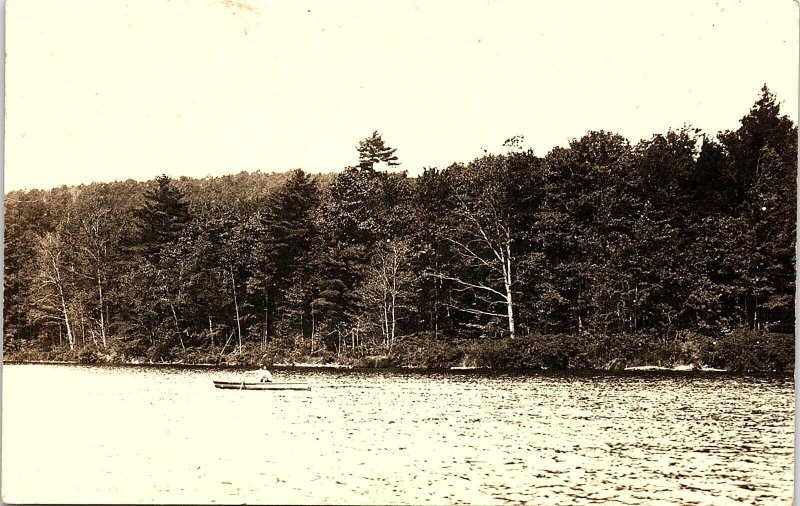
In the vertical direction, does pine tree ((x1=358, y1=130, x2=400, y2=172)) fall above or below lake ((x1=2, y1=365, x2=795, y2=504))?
above

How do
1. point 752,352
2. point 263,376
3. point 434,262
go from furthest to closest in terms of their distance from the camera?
1. point 434,262
2. point 263,376
3. point 752,352

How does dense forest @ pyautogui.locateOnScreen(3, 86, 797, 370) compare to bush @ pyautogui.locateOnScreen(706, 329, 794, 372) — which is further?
dense forest @ pyautogui.locateOnScreen(3, 86, 797, 370)

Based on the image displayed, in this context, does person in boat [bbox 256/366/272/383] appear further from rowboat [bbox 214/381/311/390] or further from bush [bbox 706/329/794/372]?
bush [bbox 706/329/794/372]

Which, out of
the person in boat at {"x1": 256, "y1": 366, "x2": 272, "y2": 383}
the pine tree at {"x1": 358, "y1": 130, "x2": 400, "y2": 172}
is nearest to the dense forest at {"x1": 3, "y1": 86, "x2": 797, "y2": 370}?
the pine tree at {"x1": 358, "y1": 130, "x2": 400, "y2": 172}

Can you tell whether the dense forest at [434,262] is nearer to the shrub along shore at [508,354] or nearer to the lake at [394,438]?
the shrub along shore at [508,354]

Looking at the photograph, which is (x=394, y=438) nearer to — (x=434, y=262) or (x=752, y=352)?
(x=434, y=262)

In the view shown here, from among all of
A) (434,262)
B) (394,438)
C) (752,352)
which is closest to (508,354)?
(434,262)

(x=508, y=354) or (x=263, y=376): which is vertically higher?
(x=508, y=354)
